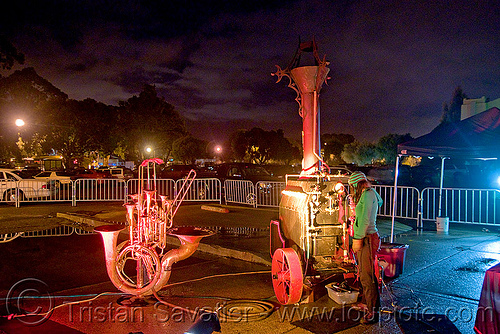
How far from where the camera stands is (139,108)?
44.1 meters

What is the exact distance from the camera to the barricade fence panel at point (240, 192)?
50.4ft

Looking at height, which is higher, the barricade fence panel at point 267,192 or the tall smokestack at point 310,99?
the tall smokestack at point 310,99

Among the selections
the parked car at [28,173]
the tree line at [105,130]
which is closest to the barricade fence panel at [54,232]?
the parked car at [28,173]

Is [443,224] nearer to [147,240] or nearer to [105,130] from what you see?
[147,240]

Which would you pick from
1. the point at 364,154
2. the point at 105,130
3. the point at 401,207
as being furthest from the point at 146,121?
the point at 364,154

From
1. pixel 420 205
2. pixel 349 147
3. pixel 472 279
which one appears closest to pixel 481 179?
pixel 420 205

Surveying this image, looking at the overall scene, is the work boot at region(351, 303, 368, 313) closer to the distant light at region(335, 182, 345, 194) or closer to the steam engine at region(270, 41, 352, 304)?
the steam engine at region(270, 41, 352, 304)

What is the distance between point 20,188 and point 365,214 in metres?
17.6

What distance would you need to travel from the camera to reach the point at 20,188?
1764 centimetres

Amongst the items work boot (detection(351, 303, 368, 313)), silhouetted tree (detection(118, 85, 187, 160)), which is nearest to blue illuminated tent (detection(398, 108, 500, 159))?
work boot (detection(351, 303, 368, 313))

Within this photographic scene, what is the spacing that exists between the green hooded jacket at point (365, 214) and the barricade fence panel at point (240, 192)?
1034cm

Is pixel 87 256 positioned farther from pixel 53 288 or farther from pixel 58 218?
pixel 58 218

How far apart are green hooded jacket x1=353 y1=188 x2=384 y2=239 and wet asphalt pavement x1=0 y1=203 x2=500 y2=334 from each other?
1075 millimetres

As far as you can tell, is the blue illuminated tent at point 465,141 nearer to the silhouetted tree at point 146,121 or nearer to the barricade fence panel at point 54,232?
the barricade fence panel at point 54,232
